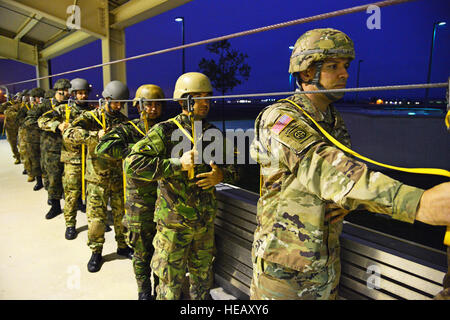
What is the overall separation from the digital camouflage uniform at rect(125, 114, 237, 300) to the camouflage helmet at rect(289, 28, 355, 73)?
1.15 m

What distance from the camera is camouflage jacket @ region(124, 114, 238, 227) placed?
7.58 ft

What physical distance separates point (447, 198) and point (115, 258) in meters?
4.00

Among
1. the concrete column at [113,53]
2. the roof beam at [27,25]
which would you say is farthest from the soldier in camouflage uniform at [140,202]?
the roof beam at [27,25]

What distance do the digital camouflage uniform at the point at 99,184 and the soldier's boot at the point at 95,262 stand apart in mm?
51

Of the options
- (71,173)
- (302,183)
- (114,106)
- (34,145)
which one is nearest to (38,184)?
(34,145)

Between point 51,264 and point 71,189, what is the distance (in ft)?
3.95

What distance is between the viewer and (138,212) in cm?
306

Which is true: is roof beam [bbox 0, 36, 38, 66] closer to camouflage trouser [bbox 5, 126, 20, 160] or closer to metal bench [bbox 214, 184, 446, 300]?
camouflage trouser [bbox 5, 126, 20, 160]

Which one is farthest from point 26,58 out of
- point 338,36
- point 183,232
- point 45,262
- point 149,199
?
point 338,36

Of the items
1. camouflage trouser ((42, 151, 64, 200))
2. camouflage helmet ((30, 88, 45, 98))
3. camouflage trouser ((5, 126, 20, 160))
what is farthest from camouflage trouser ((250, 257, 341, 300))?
camouflage trouser ((5, 126, 20, 160))

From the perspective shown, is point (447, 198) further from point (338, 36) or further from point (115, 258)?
point (115, 258)

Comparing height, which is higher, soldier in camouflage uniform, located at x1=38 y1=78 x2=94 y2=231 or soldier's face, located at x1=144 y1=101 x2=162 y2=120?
soldier's face, located at x1=144 y1=101 x2=162 y2=120

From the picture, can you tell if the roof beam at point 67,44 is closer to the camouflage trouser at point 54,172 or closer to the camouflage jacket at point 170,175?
the camouflage trouser at point 54,172

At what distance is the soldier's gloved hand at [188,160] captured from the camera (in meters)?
2.21
